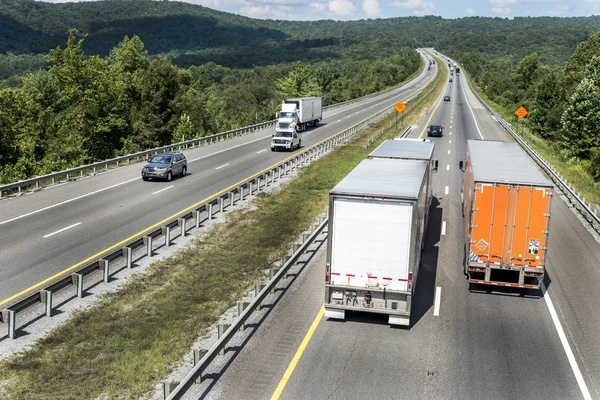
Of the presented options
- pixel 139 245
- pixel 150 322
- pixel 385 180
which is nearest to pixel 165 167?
pixel 139 245

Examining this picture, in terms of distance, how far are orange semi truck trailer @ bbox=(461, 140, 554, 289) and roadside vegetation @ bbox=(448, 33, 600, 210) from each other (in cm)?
1792

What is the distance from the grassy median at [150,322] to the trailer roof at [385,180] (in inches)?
193

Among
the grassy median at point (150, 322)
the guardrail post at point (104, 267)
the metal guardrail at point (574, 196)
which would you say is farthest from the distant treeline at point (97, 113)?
the guardrail post at point (104, 267)

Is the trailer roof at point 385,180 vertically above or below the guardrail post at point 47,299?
above

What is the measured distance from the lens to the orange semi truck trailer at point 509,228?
16.7m

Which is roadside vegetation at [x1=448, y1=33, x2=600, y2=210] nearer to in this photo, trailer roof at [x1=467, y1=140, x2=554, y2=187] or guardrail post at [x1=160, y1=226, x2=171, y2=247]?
trailer roof at [x1=467, y1=140, x2=554, y2=187]

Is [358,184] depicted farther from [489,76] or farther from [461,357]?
[489,76]

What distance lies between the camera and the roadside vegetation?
177ft

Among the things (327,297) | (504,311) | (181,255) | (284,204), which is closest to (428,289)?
(504,311)

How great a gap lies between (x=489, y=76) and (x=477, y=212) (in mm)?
152687

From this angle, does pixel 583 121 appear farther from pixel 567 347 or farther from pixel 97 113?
pixel 567 347

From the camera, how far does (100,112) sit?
239 feet

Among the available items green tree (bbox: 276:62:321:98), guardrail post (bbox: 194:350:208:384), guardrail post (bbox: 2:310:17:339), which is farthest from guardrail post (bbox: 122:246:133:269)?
green tree (bbox: 276:62:321:98)

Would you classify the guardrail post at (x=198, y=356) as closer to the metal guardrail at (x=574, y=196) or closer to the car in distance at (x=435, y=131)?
the metal guardrail at (x=574, y=196)
